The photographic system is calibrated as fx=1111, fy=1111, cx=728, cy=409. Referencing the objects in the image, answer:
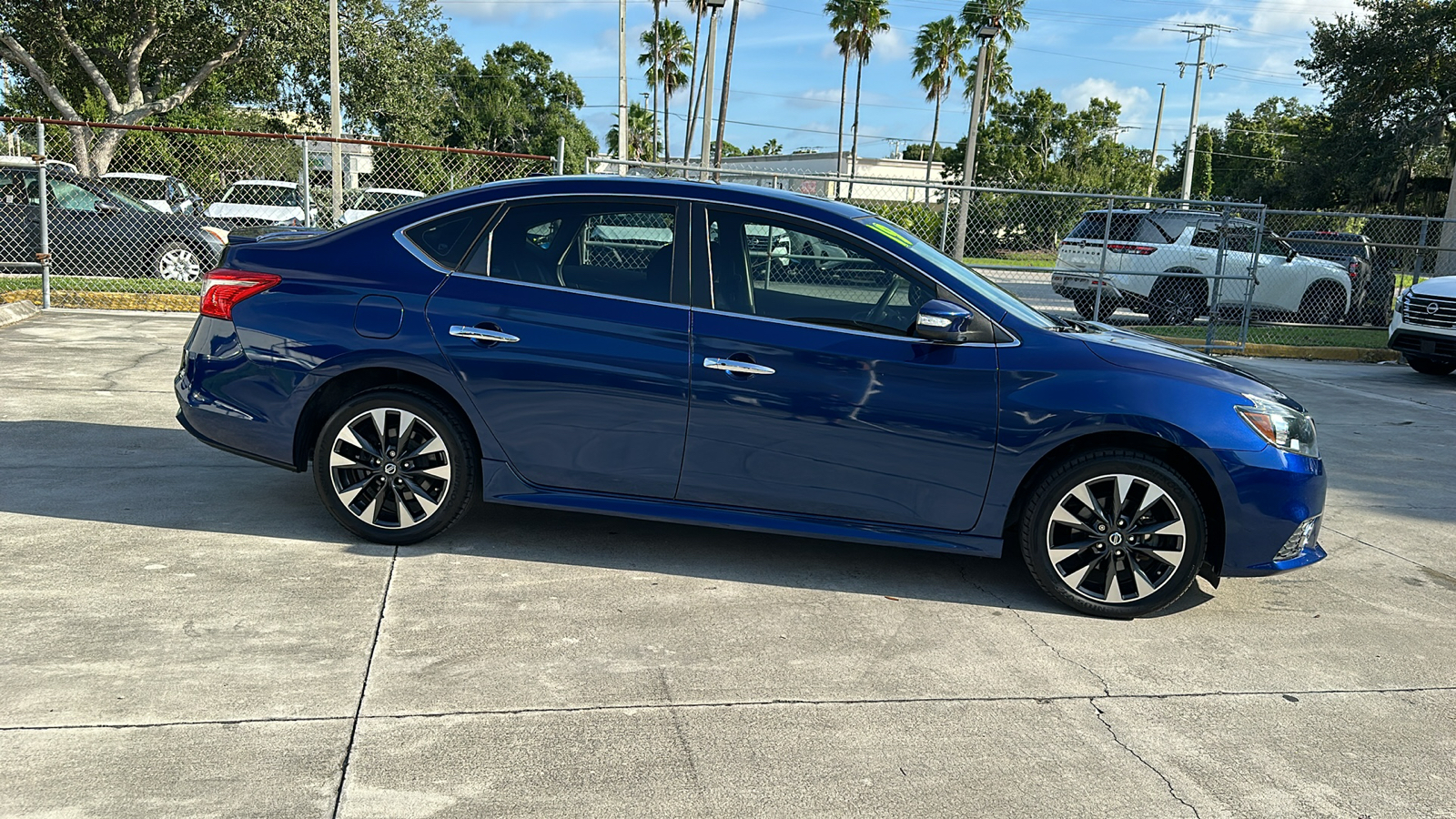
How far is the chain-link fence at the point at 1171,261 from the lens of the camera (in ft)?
46.4

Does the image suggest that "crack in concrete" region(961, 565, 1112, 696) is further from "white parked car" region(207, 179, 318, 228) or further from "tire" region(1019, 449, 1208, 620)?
"white parked car" region(207, 179, 318, 228)


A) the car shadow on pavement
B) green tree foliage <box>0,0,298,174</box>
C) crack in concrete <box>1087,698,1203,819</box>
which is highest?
green tree foliage <box>0,0,298,174</box>

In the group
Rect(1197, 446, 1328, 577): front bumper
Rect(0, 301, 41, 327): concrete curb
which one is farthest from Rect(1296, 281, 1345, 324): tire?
Rect(0, 301, 41, 327): concrete curb

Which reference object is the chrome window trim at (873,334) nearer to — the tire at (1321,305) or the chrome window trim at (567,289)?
the chrome window trim at (567,289)

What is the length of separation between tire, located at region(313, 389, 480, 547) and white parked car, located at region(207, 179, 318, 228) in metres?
14.8

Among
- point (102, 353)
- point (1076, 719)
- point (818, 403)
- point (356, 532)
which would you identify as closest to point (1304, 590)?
point (1076, 719)

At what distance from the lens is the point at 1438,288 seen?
12.1 m

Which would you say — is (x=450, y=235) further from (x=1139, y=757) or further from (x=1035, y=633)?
(x=1139, y=757)

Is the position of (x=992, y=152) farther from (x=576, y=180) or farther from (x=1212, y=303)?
(x=576, y=180)

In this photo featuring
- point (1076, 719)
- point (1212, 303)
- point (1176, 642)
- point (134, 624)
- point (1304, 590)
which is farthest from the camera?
point (1212, 303)

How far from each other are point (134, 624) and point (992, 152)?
6553 cm

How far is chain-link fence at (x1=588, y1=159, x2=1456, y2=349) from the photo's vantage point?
557 inches

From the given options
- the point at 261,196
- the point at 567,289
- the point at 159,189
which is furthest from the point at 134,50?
the point at 567,289

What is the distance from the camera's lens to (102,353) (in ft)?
31.4
